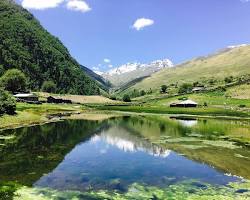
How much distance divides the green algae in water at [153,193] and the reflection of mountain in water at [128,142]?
82.7ft

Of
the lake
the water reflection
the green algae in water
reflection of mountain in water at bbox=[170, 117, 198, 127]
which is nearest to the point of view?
the green algae in water

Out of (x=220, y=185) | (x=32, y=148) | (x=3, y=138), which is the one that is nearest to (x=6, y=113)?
(x=3, y=138)

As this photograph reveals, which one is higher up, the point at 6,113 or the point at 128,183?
the point at 6,113

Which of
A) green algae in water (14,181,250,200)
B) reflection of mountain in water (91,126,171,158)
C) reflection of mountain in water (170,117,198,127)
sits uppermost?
reflection of mountain in water (170,117,198,127)

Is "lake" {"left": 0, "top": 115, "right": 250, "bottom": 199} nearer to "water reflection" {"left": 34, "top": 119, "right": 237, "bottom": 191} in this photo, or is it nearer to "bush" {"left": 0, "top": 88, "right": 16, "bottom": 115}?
"water reflection" {"left": 34, "top": 119, "right": 237, "bottom": 191}

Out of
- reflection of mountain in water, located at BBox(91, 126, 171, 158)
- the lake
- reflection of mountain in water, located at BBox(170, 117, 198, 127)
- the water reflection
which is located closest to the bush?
the lake

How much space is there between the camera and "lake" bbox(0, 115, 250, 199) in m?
48.9

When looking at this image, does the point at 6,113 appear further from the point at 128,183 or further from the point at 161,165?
the point at 128,183

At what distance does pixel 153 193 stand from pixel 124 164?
20303 mm

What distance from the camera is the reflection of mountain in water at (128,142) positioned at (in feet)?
266

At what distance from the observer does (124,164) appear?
67625mm

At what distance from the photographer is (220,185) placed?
52.6m

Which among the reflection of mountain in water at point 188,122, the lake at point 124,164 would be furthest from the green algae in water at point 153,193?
the reflection of mountain in water at point 188,122

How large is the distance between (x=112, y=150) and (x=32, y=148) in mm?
16392
